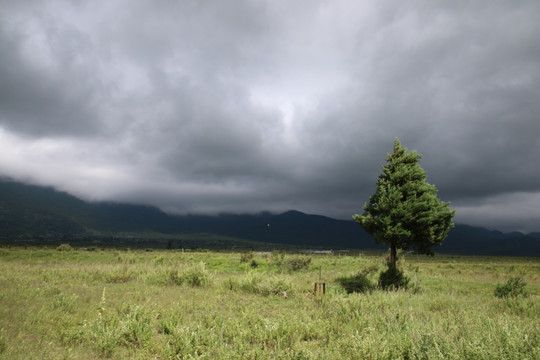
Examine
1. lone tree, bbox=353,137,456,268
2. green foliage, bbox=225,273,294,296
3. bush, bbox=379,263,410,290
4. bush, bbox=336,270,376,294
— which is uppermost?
lone tree, bbox=353,137,456,268

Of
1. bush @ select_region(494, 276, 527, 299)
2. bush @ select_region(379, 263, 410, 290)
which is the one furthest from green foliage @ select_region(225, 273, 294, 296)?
bush @ select_region(494, 276, 527, 299)

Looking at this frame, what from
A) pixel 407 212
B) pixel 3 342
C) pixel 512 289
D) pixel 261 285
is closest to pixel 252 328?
pixel 3 342

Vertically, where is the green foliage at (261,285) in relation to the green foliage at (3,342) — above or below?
below

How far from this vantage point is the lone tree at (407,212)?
15688 mm

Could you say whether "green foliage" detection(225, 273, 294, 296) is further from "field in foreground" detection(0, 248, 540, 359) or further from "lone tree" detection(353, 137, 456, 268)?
"lone tree" detection(353, 137, 456, 268)

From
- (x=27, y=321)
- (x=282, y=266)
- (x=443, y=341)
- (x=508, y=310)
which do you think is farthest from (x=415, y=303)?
(x=282, y=266)

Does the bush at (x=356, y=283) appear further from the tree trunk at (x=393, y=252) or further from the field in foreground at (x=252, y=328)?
the field in foreground at (x=252, y=328)

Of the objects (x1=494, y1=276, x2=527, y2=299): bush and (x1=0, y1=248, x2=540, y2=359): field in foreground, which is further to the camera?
(x1=494, y1=276, x2=527, y2=299): bush

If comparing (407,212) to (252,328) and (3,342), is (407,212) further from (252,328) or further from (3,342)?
(3,342)

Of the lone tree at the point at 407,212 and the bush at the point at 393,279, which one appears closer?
the lone tree at the point at 407,212

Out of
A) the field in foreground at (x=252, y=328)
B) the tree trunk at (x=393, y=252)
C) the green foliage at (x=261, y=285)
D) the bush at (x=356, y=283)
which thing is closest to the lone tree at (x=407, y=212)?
the tree trunk at (x=393, y=252)

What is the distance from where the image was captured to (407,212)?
1563 centimetres

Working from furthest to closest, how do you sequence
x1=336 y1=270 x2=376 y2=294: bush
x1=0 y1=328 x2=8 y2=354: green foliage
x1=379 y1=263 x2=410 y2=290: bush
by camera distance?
x1=336 y1=270 x2=376 y2=294: bush < x1=379 y1=263 x2=410 y2=290: bush < x1=0 y1=328 x2=8 y2=354: green foliage

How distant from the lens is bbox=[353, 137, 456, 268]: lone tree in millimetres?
15688
